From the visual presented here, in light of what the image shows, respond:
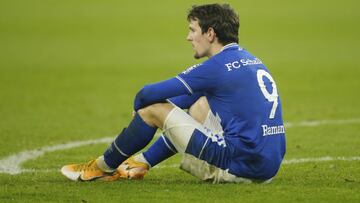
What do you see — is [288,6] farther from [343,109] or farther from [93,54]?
[343,109]

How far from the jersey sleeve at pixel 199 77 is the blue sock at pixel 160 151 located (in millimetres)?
670

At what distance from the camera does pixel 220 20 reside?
809 centimetres

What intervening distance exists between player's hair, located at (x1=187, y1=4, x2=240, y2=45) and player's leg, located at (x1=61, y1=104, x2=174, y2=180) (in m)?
0.72

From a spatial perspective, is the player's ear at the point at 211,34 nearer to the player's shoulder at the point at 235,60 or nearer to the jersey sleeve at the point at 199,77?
the player's shoulder at the point at 235,60

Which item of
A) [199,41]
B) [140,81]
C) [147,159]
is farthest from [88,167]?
[140,81]

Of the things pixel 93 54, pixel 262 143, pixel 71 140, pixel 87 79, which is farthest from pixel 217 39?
pixel 93 54

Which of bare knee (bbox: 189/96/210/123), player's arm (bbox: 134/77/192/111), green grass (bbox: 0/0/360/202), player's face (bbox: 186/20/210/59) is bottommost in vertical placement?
green grass (bbox: 0/0/360/202)

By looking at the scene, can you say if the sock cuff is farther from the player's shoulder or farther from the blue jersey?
the player's shoulder

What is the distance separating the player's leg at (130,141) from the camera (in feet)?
26.1

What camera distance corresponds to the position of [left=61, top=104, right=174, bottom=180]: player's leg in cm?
796

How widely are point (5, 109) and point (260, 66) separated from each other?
7649mm

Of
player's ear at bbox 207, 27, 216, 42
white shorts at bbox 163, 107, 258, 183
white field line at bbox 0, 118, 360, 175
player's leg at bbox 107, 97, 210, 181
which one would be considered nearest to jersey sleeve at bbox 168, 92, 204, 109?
player's leg at bbox 107, 97, 210, 181

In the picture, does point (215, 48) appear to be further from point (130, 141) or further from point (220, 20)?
point (130, 141)

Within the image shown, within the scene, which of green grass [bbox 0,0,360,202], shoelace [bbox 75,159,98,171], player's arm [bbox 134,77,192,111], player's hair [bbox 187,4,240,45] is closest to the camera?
player's arm [bbox 134,77,192,111]
